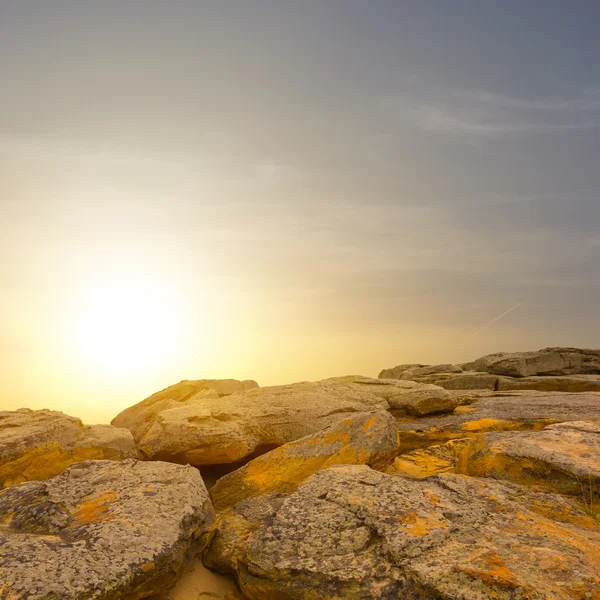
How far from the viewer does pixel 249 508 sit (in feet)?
21.9

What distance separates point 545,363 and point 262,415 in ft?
65.4

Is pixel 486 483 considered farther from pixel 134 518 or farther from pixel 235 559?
pixel 134 518

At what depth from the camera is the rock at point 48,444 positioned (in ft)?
30.2

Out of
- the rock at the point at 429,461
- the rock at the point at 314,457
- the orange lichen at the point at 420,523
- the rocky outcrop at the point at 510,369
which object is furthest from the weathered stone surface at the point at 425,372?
the orange lichen at the point at 420,523

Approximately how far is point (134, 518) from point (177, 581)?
900mm

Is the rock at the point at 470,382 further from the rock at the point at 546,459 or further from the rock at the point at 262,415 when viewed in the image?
the rock at the point at 546,459

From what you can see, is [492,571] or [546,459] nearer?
[492,571]

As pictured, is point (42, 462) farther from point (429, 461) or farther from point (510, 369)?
point (510, 369)

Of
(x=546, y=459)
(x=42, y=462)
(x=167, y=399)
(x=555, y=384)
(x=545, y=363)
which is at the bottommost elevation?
(x=42, y=462)

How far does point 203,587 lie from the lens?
575cm

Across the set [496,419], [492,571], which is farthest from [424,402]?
[492,571]

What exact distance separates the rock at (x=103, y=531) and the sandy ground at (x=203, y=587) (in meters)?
0.31

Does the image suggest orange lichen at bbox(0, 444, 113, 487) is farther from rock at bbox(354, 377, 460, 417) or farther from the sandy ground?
rock at bbox(354, 377, 460, 417)

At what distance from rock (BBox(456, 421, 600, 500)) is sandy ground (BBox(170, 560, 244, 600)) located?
403cm
